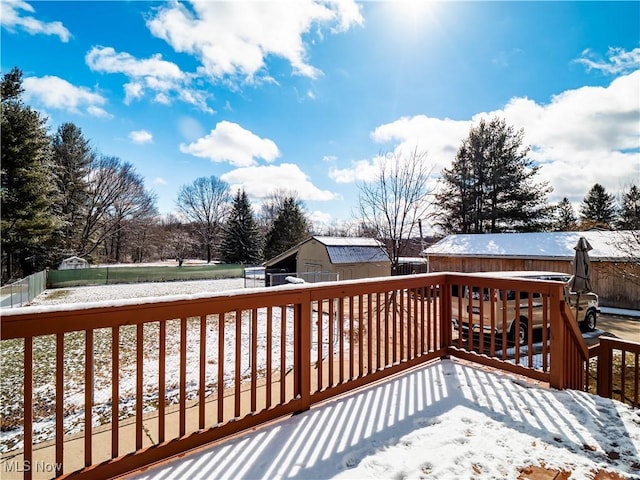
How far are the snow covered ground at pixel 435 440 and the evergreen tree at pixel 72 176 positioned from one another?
24.8 metres

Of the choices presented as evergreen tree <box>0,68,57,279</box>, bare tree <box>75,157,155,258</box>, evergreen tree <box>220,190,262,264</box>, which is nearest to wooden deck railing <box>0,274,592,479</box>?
evergreen tree <box>0,68,57,279</box>

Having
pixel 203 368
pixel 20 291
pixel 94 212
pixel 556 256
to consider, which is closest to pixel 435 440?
pixel 203 368

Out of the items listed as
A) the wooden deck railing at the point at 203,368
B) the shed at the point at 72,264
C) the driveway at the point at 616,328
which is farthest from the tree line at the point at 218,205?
the wooden deck railing at the point at 203,368

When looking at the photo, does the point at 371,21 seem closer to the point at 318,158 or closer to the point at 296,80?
the point at 296,80

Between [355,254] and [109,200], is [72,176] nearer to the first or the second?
[109,200]

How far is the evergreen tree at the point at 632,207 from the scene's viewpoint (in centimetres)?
1016

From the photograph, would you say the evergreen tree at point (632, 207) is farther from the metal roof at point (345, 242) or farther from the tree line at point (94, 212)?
the tree line at point (94, 212)

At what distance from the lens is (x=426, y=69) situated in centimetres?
778

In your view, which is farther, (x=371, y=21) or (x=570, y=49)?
(x=570, y=49)

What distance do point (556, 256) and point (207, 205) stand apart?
102ft

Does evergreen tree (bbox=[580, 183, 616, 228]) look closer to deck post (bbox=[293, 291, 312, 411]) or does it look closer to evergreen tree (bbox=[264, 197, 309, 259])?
evergreen tree (bbox=[264, 197, 309, 259])

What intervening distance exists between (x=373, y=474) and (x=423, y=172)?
32.1 feet

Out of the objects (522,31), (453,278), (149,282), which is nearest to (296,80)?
(522,31)

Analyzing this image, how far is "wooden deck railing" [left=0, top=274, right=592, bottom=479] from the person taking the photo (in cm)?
160
